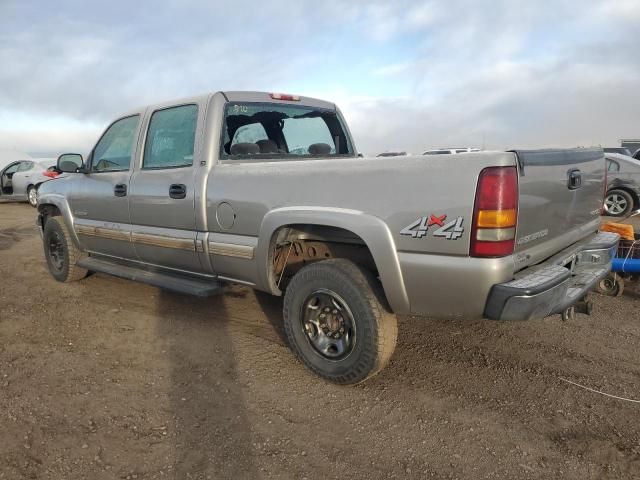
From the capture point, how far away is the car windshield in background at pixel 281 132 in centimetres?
383

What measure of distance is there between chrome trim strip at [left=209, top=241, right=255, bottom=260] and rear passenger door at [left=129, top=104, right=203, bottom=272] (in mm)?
221

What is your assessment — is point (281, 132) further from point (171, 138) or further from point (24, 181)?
point (24, 181)

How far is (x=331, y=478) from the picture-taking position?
88.3 inches

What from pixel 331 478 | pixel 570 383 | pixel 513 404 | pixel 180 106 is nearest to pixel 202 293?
pixel 180 106

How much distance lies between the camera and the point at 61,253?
18.2ft

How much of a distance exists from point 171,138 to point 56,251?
8.81 ft

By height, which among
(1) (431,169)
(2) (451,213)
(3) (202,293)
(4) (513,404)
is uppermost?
(1) (431,169)

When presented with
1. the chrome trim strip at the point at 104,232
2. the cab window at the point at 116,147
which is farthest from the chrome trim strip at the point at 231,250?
the cab window at the point at 116,147

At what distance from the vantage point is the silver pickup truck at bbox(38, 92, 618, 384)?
245 centimetres

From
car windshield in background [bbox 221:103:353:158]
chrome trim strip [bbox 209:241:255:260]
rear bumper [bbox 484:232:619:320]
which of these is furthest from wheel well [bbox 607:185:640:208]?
chrome trim strip [bbox 209:241:255:260]

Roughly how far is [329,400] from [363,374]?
0.26 meters

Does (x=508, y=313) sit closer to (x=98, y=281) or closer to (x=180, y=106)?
(x=180, y=106)

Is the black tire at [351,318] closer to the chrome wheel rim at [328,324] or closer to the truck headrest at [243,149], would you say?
the chrome wheel rim at [328,324]

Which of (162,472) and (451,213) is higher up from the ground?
(451,213)
